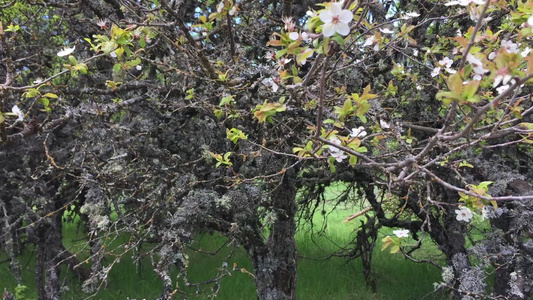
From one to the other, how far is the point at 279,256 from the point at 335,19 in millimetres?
2558

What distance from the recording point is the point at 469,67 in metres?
1.16

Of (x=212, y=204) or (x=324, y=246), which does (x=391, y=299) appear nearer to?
(x=324, y=246)

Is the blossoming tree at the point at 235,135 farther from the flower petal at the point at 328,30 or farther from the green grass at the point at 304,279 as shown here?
the green grass at the point at 304,279

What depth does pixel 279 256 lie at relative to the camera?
11.0 feet

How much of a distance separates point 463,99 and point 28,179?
3.56m

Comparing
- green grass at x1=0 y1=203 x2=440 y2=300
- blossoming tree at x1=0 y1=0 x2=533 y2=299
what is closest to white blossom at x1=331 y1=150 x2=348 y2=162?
blossoming tree at x1=0 y1=0 x2=533 y2=299

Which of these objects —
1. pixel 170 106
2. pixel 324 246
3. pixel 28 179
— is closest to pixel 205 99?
pixel 170 106

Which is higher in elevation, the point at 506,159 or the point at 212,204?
the point at 506,159

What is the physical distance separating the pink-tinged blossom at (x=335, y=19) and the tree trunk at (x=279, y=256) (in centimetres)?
220

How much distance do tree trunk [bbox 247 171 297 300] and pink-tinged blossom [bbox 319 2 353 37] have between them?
220cm

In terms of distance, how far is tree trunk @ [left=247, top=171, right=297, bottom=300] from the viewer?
10.7ft

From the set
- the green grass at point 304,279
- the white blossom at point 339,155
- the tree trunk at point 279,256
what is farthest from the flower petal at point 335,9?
the green grass at point 304,279

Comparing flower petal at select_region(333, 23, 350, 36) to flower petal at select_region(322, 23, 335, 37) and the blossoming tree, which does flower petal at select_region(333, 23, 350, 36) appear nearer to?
flower petal at select_region(322, 23, 335, 37)

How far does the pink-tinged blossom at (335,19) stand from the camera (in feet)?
3.43
